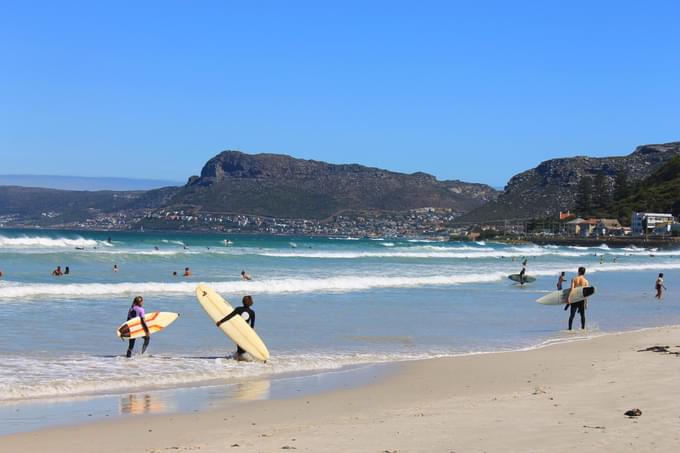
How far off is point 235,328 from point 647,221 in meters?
147

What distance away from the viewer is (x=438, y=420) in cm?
842

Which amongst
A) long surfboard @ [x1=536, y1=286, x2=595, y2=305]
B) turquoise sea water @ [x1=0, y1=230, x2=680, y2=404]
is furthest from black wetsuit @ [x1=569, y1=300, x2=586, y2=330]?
turquoise sea water @ [x1=0, y1=230, x2=680, y2=404]

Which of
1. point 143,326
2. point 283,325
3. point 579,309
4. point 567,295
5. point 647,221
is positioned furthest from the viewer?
point 647,221

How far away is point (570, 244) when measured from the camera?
14038 centimetres

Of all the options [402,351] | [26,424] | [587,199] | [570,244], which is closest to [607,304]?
[402,351]

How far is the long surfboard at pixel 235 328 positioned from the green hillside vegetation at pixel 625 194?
164 meters

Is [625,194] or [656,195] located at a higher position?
[625,194]

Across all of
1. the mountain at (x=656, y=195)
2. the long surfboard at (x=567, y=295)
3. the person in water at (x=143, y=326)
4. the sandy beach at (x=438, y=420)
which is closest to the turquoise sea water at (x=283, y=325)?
the person in water at (x=143, y=326)

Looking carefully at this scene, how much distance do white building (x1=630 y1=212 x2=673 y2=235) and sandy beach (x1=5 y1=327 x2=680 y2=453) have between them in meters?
145

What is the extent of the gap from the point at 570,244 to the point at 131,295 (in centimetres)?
12372

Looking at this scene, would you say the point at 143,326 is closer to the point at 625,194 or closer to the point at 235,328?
the point at 235,328

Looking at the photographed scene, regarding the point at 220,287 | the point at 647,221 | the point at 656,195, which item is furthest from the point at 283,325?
the point at 656,195

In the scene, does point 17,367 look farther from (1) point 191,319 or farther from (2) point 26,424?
(1) point 191,319

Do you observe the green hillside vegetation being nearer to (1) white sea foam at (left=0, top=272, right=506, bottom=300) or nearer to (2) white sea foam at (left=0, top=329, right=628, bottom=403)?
(1) white sea foam at (left=0, top=272, right=506, bottom=300)
